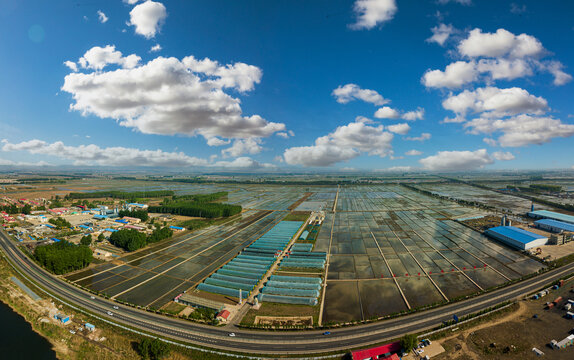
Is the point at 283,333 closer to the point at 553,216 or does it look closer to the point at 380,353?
the point at 380,353

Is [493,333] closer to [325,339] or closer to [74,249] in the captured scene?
[325,339]

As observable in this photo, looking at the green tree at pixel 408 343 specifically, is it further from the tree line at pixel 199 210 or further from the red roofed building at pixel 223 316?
the tree line at pixel 199 210

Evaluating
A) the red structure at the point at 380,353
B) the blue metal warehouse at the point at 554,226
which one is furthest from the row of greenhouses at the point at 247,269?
the blue metal warehouse at the point at 554,226

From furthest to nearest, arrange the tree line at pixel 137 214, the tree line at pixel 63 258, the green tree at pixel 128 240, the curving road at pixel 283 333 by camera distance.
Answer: the tree line at pixel 137 214 < the green tree at pixel 128 240 < the tree line at pixel 63 258 < the curving road at pixel 283 333

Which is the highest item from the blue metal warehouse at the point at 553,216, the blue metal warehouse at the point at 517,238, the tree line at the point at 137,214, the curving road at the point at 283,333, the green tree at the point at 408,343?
the tree line at the point at 137,214

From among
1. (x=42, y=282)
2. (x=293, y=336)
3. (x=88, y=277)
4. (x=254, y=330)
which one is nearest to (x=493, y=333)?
(x=293, y=336)

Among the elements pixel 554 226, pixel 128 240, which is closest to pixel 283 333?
pixel 128 240

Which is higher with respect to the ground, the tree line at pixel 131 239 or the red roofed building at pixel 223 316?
the tree line at pixel 131 239
